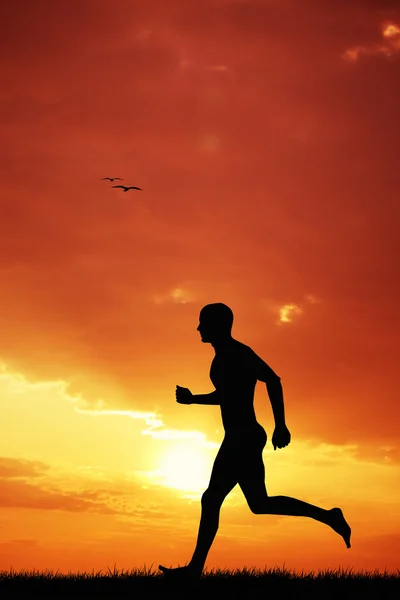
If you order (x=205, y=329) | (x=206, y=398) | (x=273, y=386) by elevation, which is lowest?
(x=206, y=398)

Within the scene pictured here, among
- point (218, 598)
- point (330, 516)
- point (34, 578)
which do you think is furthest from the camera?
point (34, 578)

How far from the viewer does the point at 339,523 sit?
11.9m

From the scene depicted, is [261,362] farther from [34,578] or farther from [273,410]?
[34,578]

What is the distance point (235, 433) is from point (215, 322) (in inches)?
55.1

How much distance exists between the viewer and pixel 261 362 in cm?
1170

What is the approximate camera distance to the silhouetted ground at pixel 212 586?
1130cm

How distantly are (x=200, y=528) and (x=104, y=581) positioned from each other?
1698mm

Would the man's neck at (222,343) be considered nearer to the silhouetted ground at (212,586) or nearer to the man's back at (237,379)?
the man's back at (237,379)

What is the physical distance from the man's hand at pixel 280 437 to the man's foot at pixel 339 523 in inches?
49.2

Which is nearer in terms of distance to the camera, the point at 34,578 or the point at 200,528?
the point at 200,528

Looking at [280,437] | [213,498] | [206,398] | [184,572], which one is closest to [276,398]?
[280,437]

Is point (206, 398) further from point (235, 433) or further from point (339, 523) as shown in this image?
point (339, 523)

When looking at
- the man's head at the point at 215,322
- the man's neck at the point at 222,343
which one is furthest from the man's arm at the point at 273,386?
the man's head at the point at 215,322

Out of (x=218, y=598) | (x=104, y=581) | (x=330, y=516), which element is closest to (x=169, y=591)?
(x=218, y=598)
